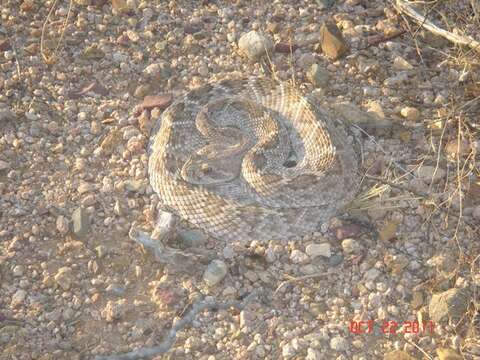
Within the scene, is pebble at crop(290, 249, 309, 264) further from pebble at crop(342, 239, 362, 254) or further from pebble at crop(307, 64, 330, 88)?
pebble at crop(307, 64, 330, 88)

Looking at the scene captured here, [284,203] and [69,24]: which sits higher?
[69,24]

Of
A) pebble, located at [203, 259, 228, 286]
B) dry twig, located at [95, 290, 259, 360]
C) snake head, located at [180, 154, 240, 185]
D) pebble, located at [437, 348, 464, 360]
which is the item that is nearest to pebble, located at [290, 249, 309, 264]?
dry twig, located at [95, 290, 259, 360]

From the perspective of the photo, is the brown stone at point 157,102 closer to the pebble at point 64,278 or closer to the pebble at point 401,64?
the pebble at point 64,278

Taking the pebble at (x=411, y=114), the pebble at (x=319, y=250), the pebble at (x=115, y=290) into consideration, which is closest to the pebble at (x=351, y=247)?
the pebble at (x=319, y=250)

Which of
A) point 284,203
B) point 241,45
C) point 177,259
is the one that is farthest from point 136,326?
point 241,45

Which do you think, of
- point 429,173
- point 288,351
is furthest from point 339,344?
point 429,173

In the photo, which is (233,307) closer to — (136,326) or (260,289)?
(260,289)
